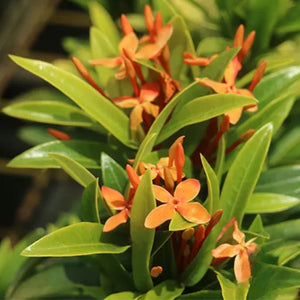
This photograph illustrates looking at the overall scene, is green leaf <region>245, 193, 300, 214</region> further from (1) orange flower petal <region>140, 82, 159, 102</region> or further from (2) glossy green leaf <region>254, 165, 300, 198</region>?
(1) orange flower petal <region>140, 82, 159, 102</region>

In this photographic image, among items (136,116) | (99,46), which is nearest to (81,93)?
(136,116)

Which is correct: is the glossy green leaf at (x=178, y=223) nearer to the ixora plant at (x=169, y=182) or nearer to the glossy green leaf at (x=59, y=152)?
the ixora plant at (x=169, y=182)

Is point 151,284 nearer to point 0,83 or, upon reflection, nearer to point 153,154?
point 153,154

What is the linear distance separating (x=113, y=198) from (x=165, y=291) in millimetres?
139

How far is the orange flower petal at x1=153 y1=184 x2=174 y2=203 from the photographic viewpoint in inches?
23.2

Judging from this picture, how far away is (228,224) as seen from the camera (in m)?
0.65

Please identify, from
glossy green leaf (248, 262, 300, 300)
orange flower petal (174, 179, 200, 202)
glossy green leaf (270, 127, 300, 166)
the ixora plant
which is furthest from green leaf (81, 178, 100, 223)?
glossy green leaf (270, 127, 300, 166)

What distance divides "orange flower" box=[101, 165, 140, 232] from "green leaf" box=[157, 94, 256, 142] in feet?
0.37

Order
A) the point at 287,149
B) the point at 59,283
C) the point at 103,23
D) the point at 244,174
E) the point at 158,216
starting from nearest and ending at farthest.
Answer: the point at 158,216
the point at 244,174
the point at 59,283
the point at 287,149
the point at 103,23

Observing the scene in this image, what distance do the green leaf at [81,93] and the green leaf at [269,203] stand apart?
200 mm

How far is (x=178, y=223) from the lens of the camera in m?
0.57

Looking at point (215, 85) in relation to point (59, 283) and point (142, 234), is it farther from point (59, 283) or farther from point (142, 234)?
point (59, 283)

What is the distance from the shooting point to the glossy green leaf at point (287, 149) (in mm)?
887

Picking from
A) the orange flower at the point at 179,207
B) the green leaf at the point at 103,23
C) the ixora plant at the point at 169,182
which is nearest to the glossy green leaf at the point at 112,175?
the ixora plant at the point at 169,182
